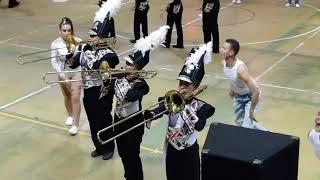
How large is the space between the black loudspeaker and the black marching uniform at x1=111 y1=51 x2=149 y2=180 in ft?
6.50

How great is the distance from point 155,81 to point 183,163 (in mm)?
5038

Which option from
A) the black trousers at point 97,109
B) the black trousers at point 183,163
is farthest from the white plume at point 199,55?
the black trousers at point 97,109

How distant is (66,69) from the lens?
7266 millimetres

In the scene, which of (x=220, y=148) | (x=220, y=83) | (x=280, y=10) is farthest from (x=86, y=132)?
(x=280, y=10)

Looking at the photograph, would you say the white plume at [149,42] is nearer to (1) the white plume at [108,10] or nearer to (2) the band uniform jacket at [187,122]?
(2) the band uniform jacket at [187,122]

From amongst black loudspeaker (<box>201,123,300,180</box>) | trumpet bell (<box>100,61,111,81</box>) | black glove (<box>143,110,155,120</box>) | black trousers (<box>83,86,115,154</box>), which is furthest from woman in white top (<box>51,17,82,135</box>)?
black loudspeaker (<box>201,123,300,180</box>)

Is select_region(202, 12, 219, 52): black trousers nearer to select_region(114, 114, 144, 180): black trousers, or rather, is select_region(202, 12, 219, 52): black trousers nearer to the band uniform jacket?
select_region(114, 114, 144, 180): black trousers

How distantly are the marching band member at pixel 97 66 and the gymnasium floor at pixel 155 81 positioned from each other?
0.67 meters

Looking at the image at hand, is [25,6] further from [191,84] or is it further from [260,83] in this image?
[191,84]

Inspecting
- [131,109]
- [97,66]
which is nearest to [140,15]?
[97,66]

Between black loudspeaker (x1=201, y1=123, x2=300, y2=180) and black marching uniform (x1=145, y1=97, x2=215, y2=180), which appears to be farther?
black marching uniform (x1=145, y1=97, x2=215, y2=180)

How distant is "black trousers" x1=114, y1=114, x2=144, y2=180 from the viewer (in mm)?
5578

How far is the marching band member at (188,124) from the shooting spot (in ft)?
16.1

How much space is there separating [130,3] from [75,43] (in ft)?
33.4
